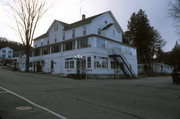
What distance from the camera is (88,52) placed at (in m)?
25.2

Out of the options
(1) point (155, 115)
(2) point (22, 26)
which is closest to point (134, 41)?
(2) point (22, 26)

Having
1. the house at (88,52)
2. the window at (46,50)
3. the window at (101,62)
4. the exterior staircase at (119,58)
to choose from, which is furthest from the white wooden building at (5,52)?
the window at (101,62)

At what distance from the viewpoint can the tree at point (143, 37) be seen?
4841cm

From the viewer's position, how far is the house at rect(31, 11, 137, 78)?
25.5 metres

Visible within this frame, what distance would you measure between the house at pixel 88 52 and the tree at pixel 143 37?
14.1 meters

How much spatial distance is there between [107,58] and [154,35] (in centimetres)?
2937

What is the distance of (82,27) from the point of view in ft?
102

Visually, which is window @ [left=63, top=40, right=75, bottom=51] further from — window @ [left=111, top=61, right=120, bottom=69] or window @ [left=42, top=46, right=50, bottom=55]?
window @ [left=111, top=61, right=120, bottom=69]

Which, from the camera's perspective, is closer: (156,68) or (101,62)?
(101,62)

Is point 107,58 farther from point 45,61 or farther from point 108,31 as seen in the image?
point 45,61

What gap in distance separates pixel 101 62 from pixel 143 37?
27195mm

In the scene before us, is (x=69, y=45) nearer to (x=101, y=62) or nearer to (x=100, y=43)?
(x=100, y=43)

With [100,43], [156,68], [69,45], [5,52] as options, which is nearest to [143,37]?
[156,68]

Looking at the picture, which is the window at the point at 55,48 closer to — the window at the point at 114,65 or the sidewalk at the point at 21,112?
the window at the point at 114,65
